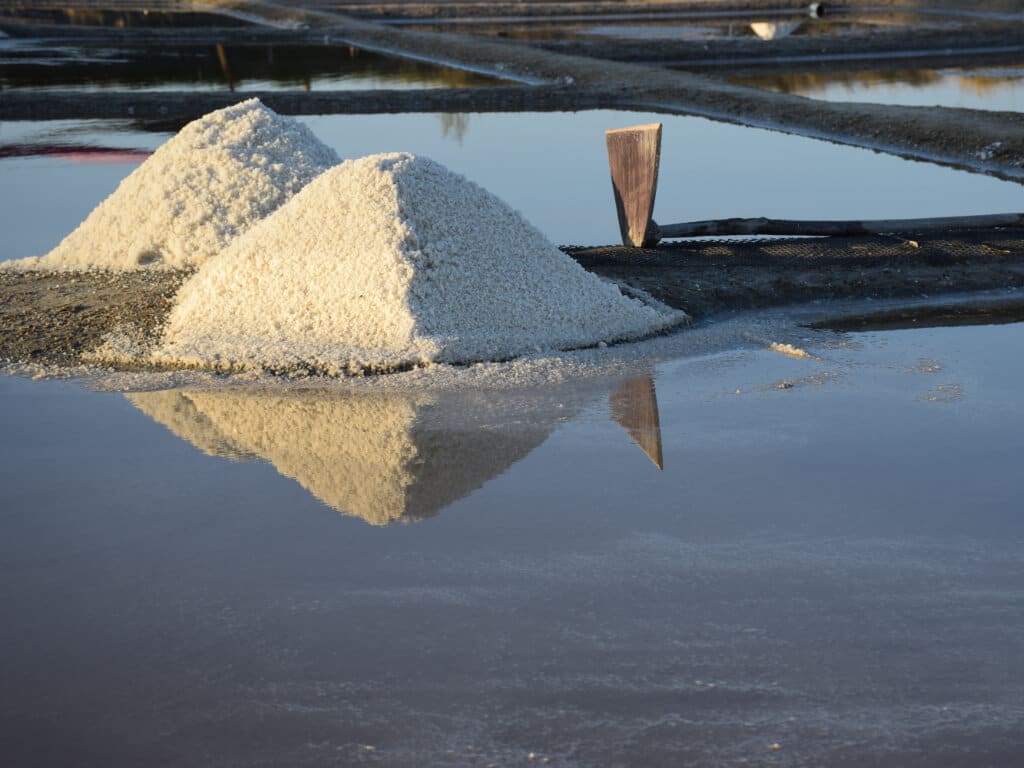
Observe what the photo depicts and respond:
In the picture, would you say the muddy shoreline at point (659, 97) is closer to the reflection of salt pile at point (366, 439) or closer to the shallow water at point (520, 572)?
the shallow water at point (520, 572)

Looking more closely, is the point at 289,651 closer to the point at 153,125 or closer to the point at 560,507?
the point at 560,507

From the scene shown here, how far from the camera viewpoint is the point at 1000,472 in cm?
321

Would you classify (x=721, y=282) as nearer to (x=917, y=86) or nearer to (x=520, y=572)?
(x=520, y=572)

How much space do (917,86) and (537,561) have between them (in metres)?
10.7

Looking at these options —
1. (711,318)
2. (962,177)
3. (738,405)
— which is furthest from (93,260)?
(962,177)

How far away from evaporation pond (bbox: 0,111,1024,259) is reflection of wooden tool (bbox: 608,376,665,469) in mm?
2091

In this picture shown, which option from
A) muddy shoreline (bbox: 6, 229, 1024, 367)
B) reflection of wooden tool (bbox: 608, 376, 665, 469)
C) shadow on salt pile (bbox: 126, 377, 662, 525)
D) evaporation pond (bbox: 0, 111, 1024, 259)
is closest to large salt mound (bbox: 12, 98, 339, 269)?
muddy shoreline (bbox: 6, 229, 1024, 367)

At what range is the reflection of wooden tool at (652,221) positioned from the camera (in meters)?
5.50

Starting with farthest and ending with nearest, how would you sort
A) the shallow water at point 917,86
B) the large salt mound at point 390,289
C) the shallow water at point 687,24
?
1. the shallow water at point 687,24
2. the shallow water at point 917,86
3. the large salt mound at point 390,289

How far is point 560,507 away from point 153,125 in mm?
8001

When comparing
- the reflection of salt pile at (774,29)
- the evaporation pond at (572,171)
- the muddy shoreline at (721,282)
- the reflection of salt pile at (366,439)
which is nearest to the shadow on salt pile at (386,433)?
the reflection of salt pile at (366,439)

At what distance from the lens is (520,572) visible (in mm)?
2684

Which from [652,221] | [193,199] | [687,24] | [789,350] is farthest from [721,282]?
[687,24]

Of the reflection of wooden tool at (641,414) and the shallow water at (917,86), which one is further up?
the shallow water at (917,86)
